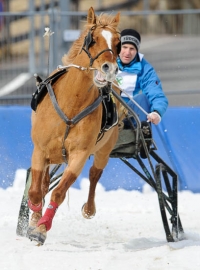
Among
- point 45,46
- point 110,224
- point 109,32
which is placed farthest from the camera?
point 45,46

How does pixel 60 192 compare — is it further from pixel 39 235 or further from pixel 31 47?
pixel 31 47

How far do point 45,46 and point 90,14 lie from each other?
230 inches

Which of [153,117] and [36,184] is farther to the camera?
[153,117]

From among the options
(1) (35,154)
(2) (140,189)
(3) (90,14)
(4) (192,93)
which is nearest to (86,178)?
(2) (140,189)

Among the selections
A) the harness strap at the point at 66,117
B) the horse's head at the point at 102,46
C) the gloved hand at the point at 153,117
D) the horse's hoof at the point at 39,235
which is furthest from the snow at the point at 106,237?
the horse's head at the point at 102,46

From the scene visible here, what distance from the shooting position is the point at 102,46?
5.82 m

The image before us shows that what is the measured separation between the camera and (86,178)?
944cm

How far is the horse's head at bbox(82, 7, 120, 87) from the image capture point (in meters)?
5.70

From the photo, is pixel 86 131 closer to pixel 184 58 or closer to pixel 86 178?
pixel 86 178

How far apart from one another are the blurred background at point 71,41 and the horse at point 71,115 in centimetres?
441

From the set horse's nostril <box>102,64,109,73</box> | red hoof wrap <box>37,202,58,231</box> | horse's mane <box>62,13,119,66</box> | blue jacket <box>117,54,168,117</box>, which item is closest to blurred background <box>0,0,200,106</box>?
blue jacket <box>117,54,168,117</box>

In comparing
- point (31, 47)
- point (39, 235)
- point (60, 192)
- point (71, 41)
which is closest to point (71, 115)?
point (60, 192)

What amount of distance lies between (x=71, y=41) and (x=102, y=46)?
5.43 m

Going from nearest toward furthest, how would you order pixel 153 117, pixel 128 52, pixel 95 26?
pixel 95 26, pixel 153 117, pixel 128 52
